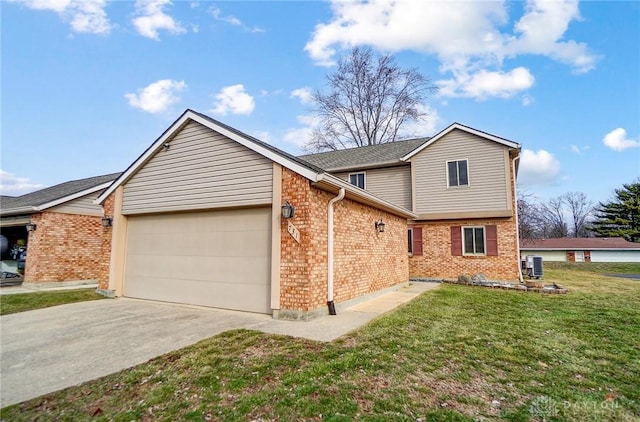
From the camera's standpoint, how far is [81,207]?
1285 cm

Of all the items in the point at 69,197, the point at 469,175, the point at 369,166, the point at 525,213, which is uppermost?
the point at 369,166

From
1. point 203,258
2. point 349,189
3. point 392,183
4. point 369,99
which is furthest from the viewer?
point 369,99

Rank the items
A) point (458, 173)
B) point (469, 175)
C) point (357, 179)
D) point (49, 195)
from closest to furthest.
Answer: point (49, 195), point (469, 175), point (458, 173), point (357, 179)

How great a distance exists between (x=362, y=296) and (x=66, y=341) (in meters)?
6.22

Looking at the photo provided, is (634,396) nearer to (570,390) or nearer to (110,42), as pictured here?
(570,390)

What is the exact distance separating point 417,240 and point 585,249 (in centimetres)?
2796

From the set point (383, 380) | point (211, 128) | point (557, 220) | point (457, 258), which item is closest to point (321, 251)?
point (383, 380)

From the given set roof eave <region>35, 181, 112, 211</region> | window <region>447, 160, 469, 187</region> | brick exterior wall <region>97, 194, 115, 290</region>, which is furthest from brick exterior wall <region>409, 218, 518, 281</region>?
roof eave <region>35, 181, 112, 211</region>

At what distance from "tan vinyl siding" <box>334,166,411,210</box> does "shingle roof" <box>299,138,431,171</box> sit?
499 millimetres

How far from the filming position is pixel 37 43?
32.8 feet

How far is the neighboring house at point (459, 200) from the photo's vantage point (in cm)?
1312

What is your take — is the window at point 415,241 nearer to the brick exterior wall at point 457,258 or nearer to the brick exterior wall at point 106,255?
the brick exterior wall at point 457,258

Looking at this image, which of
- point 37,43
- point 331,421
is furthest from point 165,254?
point 37,43

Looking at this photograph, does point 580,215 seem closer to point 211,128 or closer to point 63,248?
point 211,128
